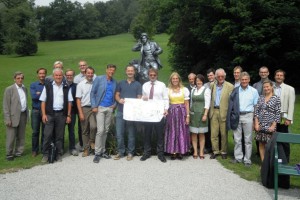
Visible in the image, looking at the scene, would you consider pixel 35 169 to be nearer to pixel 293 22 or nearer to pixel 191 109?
pixel 191 109

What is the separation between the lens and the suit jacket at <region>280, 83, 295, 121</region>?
281 inches

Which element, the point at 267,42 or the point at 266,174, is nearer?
the point at 266,174

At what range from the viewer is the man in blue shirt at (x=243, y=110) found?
23.8 feet

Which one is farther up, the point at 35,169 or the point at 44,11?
the point at 44,11

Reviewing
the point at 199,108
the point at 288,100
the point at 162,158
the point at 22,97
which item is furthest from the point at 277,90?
the point at 22,97

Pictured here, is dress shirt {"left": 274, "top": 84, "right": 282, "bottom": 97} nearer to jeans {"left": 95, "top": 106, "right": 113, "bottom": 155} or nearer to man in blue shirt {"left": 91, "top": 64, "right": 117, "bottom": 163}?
man in blue shirt {"left": 91, "top": 64, "right": 117, "bottom": 163}

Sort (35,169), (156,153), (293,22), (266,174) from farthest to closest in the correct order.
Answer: (293,22) < (156,153) < (35,169) < (266,174)

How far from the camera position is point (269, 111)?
22.1 ft

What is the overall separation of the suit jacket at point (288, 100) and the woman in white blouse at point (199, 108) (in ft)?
5.08

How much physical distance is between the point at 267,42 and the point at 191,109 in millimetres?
11340

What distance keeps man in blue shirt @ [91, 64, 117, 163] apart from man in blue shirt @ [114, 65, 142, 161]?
166 mm

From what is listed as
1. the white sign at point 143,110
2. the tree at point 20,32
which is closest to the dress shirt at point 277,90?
the white sign at point 143,110

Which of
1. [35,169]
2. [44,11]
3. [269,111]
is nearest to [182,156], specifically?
[269,111]

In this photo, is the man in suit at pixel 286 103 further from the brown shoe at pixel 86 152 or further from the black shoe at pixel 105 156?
the brown shoe at pixel 86 152
